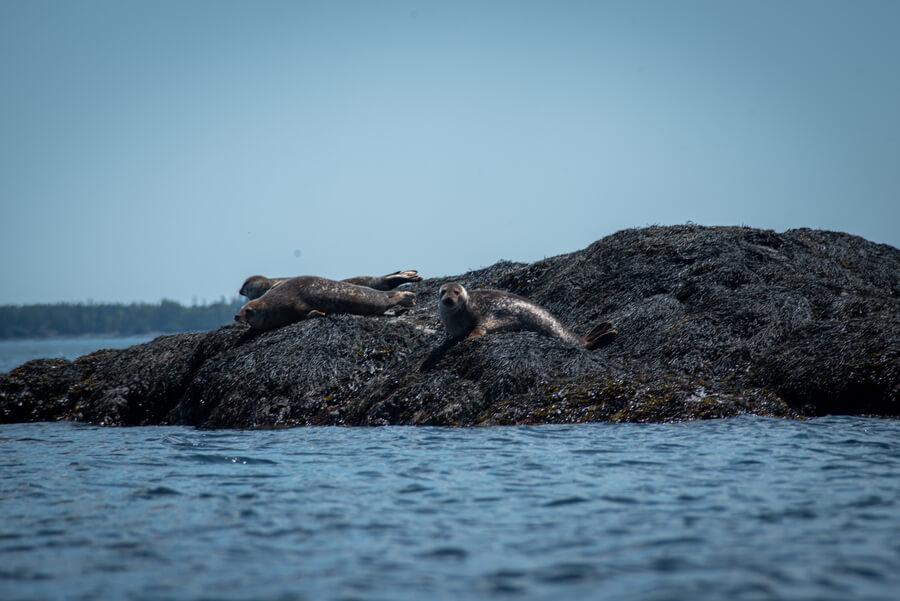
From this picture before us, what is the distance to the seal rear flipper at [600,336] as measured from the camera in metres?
12.6

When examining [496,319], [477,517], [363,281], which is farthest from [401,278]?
[477,517]

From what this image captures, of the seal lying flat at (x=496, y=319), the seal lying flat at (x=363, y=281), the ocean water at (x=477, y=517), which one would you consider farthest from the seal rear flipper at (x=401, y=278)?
the ocean water at (x=477, y=517)

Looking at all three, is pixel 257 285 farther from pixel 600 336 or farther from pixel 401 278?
pixel 600 336

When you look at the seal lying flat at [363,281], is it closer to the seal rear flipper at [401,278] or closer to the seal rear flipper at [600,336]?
the seal rear flipper at [401,278]

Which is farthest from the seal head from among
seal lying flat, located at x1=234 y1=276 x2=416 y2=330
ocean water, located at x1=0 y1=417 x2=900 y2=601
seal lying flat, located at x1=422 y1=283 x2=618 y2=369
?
ocean water, located at x1=0 y1=417 x2=900 y2=601

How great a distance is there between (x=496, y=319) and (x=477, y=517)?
708 centimetres

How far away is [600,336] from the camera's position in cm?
1264

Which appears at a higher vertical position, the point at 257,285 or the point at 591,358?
the point at 257,285

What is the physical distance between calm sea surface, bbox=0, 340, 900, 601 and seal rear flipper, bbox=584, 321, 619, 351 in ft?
9.98

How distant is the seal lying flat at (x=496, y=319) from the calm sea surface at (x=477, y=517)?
3.16 metres

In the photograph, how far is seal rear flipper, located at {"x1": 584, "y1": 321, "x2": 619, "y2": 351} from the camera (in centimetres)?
1264

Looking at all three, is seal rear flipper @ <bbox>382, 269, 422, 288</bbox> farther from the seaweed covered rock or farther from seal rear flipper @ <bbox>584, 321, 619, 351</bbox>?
seal rear flipper @ <bbox>584, 321, 619, 351</bbox>

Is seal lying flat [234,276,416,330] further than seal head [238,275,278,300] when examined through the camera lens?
No

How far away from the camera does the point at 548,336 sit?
12648mm
